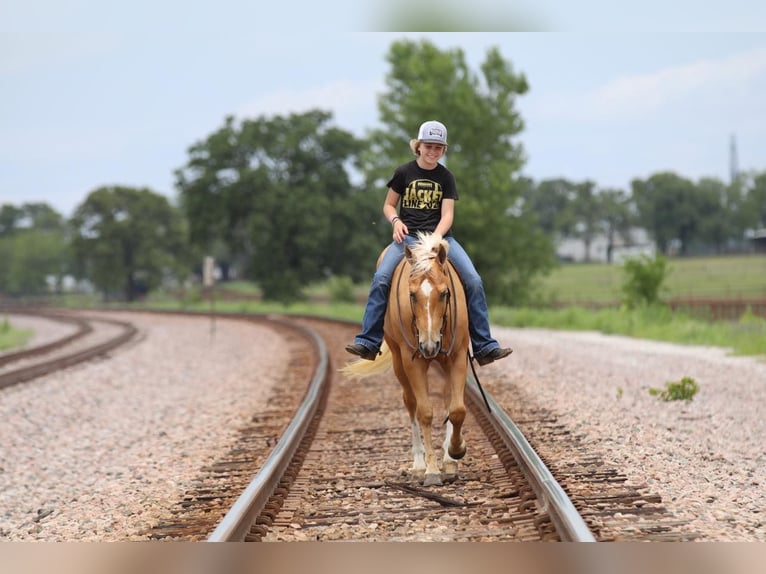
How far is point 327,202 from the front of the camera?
2135 inches

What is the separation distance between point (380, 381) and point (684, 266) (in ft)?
241

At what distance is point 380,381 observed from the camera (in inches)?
543

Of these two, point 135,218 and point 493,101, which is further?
point 135,218

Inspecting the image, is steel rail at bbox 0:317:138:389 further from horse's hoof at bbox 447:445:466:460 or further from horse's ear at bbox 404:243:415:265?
horse's ear at bbox 404:243:415:265

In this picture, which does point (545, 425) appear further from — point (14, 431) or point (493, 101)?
point (493, 101)

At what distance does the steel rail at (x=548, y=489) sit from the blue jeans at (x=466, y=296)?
858mm

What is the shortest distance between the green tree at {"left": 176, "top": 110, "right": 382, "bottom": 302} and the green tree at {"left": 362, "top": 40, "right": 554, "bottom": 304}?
10.1m

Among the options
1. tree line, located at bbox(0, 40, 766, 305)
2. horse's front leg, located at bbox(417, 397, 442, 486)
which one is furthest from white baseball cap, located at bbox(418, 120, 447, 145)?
tree line, located at bbox(0, 40, 766, 305)

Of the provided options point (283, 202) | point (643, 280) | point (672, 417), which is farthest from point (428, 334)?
point (283, 202)

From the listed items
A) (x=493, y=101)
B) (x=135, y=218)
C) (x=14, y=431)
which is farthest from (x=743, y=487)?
(x=135, y=218)

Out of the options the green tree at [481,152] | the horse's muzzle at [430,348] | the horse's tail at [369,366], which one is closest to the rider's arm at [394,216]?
the horse's muzzle at [430,348]

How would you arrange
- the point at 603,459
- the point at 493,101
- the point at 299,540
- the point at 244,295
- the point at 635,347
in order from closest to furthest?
the point at 299,540, the point at 603,459, the point at 635,347, the point at 493,101, the point at 244,295

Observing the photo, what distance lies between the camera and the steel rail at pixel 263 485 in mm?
5355

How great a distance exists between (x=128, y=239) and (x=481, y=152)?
4868cm
